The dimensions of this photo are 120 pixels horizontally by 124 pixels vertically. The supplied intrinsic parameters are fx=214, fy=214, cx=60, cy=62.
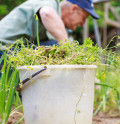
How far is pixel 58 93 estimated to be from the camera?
916 mm

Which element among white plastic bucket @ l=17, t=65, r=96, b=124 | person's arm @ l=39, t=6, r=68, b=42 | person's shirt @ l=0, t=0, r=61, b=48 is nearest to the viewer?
white plastic bucket @ l=17, t=65, r=96, b=124

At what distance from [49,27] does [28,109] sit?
0.83m

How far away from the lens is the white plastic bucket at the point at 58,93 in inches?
35.9

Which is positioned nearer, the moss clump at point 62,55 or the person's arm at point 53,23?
the moss clump at point 62,55

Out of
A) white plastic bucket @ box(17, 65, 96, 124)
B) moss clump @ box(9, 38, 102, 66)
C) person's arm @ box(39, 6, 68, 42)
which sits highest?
person's arm @ box(39, 6, 68, 42)

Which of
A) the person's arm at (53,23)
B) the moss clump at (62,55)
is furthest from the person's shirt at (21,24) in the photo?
the moss clump at (62,55)

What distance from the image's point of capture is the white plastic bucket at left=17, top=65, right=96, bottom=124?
91 centimetres

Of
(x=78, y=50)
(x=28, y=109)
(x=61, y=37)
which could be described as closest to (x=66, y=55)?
(x=78, y=50)

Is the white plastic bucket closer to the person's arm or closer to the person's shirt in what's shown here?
the person's arm

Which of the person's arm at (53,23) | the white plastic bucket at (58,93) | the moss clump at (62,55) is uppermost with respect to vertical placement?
the person's arm at (53,23)

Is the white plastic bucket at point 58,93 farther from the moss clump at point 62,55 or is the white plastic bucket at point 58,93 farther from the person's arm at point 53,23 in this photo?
the person's arm at point 53,23

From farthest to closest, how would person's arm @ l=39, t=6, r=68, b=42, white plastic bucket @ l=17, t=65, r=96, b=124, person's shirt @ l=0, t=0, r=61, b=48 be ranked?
person's shirt @ l=0, t=0, r=61, b=48 → person's arm @ l=39, t=6, r=68, b=42 → white plastic bucket @ l=17, t=65, r=96, b=124

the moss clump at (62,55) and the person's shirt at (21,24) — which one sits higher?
the person's shirt at (21,24)

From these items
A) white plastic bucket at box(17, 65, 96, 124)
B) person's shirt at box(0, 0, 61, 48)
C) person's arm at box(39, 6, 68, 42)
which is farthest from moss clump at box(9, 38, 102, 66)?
person's shirt at box(0, 0, 61, 48)
